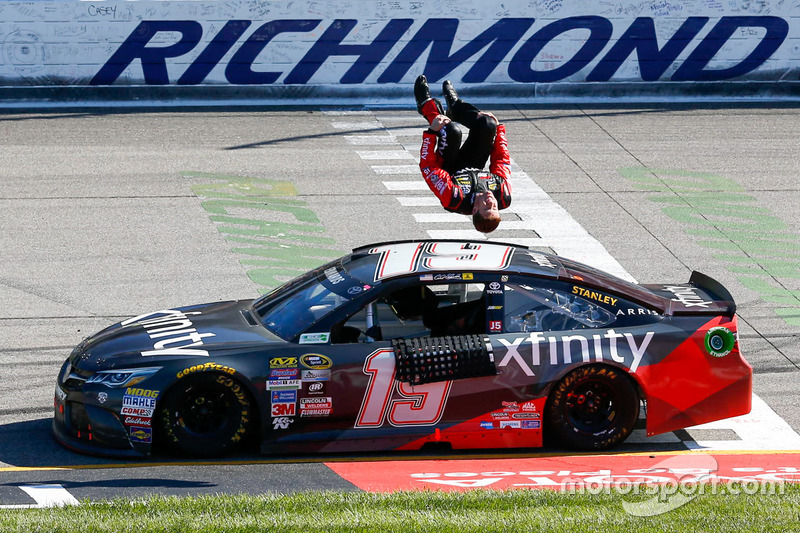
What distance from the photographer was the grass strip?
607 centimetres

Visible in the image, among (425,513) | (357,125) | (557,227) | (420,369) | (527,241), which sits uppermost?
(357,125)

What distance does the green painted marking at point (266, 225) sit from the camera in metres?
12.6

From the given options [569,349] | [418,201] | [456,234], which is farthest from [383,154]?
[569,349]

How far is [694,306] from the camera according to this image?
8.32 m

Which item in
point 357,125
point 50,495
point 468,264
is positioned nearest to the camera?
point 50,495

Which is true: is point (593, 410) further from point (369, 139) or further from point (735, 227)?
point (369, 139)

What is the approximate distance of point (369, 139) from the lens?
18.4 m

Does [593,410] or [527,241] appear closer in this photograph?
[593,410]

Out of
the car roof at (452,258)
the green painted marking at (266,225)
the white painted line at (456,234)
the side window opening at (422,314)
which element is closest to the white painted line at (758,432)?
the car roof at (452,258)

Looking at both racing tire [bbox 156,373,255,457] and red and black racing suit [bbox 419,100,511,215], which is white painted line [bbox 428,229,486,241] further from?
racing tire [bbox 156,373,255,457]

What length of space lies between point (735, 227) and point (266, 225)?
613 centimetres

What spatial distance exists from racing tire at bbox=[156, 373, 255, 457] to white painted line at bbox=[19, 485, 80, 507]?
2.78 feet

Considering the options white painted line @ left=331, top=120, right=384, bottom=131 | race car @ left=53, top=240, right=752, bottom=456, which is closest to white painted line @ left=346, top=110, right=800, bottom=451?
race car @ left=53, top=240, right=752, bottom=456

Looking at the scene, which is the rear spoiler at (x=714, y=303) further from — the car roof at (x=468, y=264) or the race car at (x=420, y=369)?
the car roof at (x=468, y=264)
